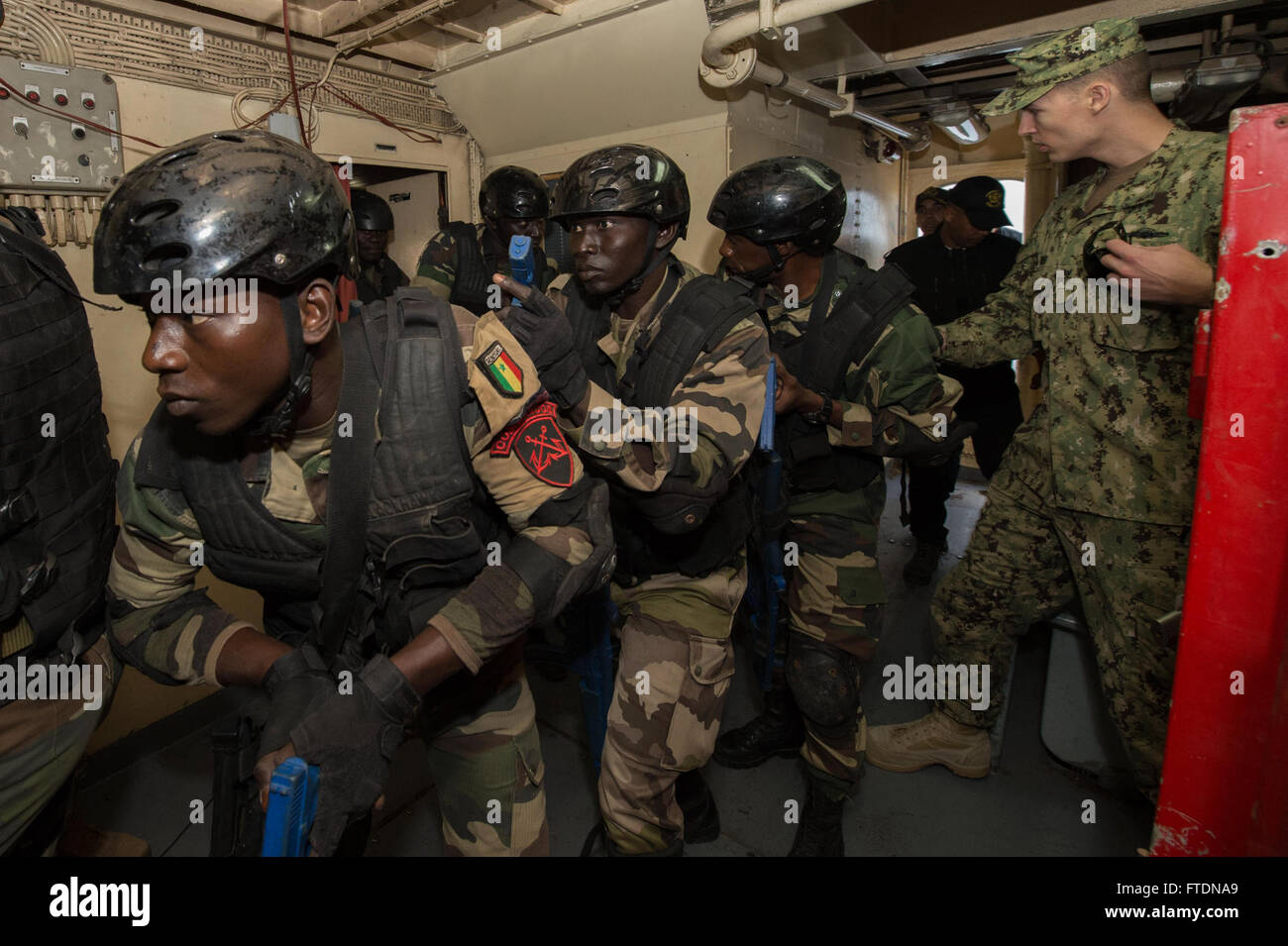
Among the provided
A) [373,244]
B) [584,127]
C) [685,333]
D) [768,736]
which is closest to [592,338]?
[685,333]

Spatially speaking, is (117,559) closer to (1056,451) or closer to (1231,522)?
(1231,522)

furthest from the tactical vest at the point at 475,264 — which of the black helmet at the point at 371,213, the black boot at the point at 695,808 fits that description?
the black boot at the point at 695,808

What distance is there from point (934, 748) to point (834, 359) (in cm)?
149

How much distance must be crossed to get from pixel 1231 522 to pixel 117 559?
1.90 metres

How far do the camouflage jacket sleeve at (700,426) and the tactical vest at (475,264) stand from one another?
2.07 m

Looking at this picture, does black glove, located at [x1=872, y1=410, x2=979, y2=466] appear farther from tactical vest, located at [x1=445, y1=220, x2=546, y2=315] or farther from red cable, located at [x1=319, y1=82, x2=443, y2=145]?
red cable, located at [x1=319, y1=82, x2=443, y2=145]

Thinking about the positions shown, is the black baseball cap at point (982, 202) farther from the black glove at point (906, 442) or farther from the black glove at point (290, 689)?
the black glove at point (290, 689)

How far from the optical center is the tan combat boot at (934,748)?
8.55ft

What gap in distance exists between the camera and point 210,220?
1.07 m

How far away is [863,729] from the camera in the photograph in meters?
2.29

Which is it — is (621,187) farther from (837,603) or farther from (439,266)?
(439,266)

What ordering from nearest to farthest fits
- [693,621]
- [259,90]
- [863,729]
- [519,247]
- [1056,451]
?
[519,247], [693,621], [1056,451], [863,729], [259,90]

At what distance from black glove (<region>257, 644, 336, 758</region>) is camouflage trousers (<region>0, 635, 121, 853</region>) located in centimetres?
68

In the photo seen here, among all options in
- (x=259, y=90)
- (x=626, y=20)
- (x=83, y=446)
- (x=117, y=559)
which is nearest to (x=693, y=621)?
(x=117, y=559)
